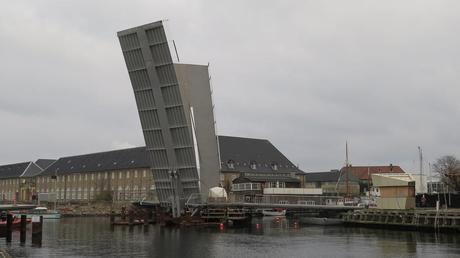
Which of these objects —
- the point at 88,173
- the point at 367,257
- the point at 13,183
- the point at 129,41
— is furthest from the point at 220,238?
the point at 13,183

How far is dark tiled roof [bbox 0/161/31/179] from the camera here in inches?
4579

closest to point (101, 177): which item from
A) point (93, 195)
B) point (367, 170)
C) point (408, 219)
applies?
point (93, 195)

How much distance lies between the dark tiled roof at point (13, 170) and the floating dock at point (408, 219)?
273ft

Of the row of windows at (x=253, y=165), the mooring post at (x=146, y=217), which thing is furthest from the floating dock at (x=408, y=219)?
the row of windows at (x=253, y=165)

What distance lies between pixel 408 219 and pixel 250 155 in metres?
46.2

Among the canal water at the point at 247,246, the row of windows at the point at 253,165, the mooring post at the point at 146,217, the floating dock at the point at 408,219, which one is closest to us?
the canal water at the point at 247,246

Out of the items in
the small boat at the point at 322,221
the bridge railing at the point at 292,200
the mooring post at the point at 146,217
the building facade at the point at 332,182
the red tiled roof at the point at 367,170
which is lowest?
the small boat at the point at 322,221

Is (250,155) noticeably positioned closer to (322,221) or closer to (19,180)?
(322,221)

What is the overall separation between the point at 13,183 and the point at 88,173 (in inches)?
985

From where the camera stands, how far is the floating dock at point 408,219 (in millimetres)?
40000

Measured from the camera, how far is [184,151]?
168 feet

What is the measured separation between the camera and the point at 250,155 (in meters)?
89.1

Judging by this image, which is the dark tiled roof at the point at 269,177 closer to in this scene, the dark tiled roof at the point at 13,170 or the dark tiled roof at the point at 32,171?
the dark tiled roof at the point at 32,171

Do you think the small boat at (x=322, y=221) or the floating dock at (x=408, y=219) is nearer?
the floating dock at (x=408, y=219)
